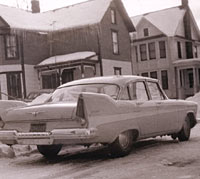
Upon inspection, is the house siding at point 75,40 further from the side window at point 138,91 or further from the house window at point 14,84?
the side window at point 138,91

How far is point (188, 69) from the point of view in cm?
3922

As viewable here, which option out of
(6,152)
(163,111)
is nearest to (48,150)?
(6,152)

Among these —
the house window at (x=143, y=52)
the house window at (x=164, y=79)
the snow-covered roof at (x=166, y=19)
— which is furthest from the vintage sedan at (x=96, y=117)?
the snow-covered roof at (x=166, y=19)

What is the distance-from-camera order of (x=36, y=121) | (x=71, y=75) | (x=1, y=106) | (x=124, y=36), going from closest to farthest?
(x=36, y=121) → (x=1, y=106) → (x=71, y=75) → (x=124, y=36)

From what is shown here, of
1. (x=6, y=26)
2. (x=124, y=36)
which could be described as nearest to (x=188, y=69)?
(x=124, y=36)

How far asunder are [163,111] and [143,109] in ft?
2.66

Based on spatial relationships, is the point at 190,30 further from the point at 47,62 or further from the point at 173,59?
the point at 47,62

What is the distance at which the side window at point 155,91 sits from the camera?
888 centimetres

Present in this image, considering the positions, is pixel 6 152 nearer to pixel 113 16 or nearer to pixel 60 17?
pixel 113 16

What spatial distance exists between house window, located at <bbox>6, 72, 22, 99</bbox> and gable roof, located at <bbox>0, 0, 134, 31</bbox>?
3220mm

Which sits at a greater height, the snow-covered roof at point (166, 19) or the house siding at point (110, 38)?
the snow-covered roof at point (166, 19)

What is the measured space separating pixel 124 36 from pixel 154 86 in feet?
79.9

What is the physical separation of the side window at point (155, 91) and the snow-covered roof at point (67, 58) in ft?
60.0

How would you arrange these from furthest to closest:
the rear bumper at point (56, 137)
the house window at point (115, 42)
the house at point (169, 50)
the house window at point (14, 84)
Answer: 1. the house at point (169, 50)
2. the house window at point (115, 42)
3. the house window at point (14, 84)
4. the rear bumper at point (56, 137)
